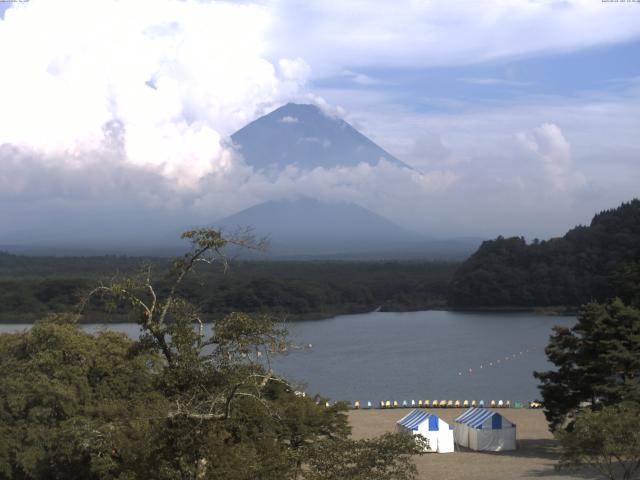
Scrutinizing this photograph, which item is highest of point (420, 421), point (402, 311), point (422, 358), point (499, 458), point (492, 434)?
point (420, 421)

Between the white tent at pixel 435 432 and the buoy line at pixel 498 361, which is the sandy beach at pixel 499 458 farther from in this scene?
the buoy line at pixel 498 361

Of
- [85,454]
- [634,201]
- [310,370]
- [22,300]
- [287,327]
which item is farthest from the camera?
[634,201]

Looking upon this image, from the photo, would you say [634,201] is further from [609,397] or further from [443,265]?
[609,397]

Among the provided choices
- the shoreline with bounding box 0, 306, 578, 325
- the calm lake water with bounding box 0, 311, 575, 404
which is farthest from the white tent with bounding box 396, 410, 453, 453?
the shoreline with bounding box 0, 306, 578, 325

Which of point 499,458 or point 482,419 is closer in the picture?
point 499,458

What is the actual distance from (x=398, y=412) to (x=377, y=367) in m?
10.9

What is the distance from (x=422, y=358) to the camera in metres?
35.7

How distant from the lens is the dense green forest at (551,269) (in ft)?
197

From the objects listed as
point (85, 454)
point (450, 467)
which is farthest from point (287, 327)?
point (450, 467)

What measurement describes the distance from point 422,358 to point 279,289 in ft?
76.0

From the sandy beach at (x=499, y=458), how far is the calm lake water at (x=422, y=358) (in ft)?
9.53

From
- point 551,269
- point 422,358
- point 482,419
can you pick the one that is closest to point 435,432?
point 482,419

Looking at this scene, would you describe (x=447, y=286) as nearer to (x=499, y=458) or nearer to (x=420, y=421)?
(x=420, y=421)

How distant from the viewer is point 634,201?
6512 cm
